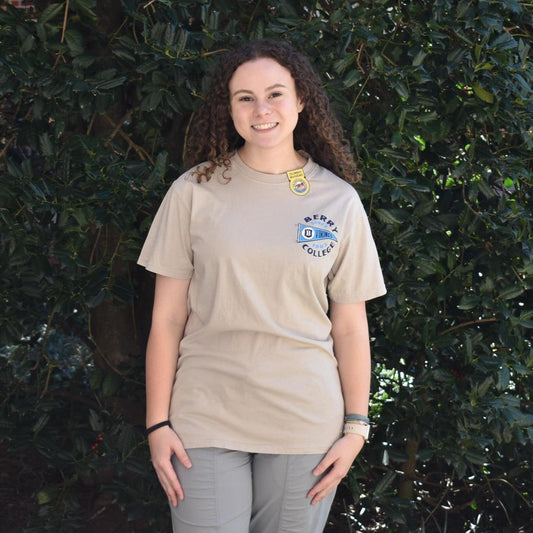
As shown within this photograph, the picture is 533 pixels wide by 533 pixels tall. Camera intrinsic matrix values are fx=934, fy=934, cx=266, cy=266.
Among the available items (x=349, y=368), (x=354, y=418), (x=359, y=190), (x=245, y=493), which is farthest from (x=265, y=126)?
(x=245, y=493)

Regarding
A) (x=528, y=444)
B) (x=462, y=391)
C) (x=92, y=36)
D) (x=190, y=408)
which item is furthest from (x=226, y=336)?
(x=528, y=444)

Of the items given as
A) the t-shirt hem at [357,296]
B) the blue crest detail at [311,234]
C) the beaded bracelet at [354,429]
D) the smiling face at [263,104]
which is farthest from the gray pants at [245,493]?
the smiling face at [263,104]

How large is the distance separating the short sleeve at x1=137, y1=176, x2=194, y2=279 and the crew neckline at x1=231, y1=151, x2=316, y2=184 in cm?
14

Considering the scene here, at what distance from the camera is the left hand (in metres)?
2.28

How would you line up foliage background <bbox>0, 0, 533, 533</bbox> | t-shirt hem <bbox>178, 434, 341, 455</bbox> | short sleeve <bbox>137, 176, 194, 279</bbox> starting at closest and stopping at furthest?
t-shirt hem <bbox>178, 434, 341, 455</bbox> → short sleeve <bbox>137, 176, 194, 279</bbox> → foliage background <bbox>0, 0, 533, 533</bbox>

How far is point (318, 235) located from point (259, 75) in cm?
43

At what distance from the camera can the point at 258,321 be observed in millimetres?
2238

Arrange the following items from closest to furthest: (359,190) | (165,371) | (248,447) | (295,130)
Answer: (248,447) < (165,371) < (295,130) < (359,190)

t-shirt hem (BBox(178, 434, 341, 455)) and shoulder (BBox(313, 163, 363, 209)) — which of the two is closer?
t-shirt hem (BBox(178, 434, 341, 455))

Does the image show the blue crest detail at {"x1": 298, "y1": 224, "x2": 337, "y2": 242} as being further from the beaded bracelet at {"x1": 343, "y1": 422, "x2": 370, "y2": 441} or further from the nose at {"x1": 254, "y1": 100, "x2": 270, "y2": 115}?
the beaded bracelet at {"x1": 343, "y1": 422, "x2": 370, "y2": 441}

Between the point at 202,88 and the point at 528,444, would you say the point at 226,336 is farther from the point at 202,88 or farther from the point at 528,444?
the point at 528,444

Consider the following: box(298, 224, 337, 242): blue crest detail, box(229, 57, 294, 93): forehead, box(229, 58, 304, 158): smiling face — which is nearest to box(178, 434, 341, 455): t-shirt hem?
box(298, 224, 337, 242): blue crest detail

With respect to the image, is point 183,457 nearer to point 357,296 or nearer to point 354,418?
point 354,418

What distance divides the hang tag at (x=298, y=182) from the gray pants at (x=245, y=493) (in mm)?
652
